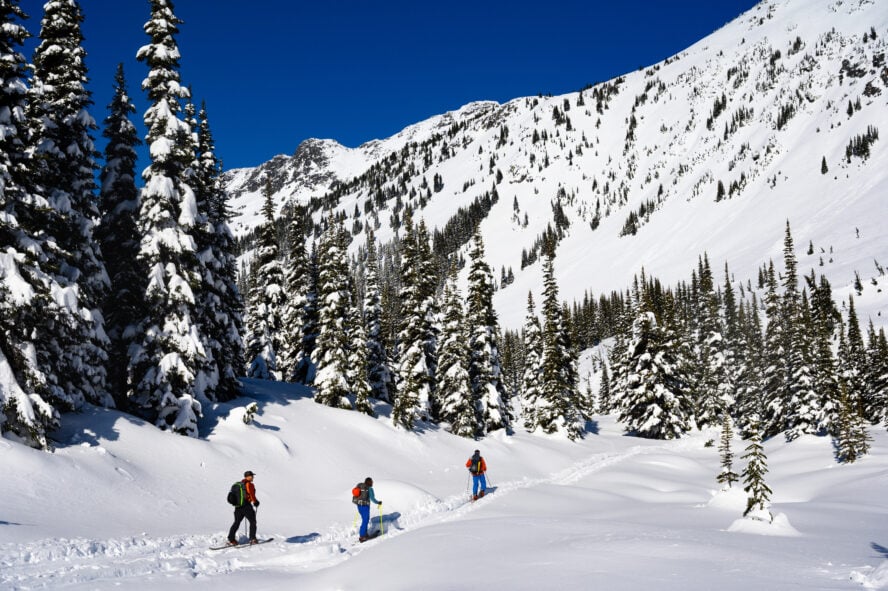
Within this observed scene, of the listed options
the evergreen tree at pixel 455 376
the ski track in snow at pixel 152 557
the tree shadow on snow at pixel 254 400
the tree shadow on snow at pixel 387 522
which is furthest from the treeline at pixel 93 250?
the evergreen tree at pixel 455 376

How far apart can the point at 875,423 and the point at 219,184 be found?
5911 cm

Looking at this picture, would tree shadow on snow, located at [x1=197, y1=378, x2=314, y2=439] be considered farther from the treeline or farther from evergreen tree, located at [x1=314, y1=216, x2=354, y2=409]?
evergreen tree, located at [x1=314, y1=216, x2=354, y2=409]

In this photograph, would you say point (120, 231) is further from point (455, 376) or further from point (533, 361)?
point (533, 361)

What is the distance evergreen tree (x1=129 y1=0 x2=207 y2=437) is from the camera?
71.6ft

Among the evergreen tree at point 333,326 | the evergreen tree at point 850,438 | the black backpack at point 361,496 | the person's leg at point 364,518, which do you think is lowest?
the person's leg at point 364,518

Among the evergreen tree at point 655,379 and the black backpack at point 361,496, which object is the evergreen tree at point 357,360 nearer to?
the black backpack at point 361,496

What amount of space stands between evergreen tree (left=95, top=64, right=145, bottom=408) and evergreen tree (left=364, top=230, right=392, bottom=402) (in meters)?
19.7

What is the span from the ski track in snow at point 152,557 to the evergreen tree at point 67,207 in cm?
749

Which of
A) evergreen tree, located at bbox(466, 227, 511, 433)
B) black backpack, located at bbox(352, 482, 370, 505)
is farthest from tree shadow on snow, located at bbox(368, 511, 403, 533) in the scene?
evergreen tree, located at bbox(466, 227, 511, 433)

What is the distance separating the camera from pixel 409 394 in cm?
3200

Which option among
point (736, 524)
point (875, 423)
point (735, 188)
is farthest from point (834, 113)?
point (736, 524)

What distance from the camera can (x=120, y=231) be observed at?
24781mm

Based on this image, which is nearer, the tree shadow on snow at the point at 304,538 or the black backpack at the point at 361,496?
the tree shadow on snow at the point at 304,538

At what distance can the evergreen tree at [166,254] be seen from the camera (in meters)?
21.8
